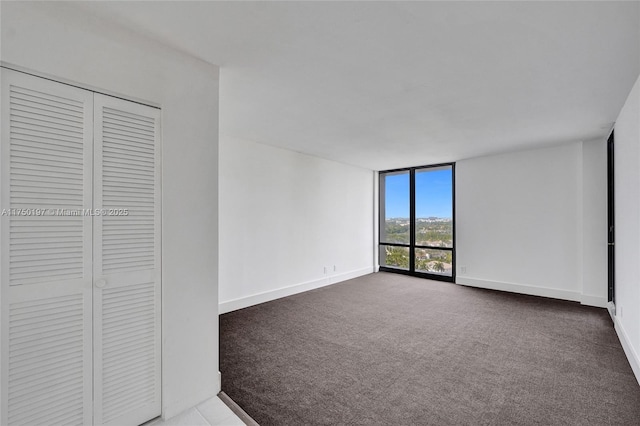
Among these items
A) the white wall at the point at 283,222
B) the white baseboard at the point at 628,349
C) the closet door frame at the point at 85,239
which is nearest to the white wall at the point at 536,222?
the white baseboard at the point at 628,349

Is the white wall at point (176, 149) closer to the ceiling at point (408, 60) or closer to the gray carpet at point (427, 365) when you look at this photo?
the ceiling at point (408, 60)

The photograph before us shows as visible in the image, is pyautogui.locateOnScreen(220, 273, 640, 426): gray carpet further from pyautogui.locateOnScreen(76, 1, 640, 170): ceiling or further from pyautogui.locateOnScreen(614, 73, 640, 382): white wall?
pyautogui.locateOnScreen(76, 1, 640, 170): ceiling

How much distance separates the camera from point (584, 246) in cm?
443

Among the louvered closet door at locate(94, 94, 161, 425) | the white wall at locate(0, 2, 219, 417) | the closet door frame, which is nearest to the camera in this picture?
the closet door frame

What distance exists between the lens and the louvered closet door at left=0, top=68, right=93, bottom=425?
4.75ft

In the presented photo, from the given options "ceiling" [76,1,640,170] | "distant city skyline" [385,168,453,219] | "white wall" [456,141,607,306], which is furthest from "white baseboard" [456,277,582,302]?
"ceiling" [76,1,640,170]

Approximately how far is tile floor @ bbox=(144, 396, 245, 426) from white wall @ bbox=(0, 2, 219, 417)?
0.06 meters

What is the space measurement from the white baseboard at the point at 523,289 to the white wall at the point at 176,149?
5.12m

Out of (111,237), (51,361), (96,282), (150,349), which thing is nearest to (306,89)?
(111,237)

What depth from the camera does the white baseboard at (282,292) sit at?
4.10 metres

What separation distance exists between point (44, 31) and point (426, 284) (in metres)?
5.99

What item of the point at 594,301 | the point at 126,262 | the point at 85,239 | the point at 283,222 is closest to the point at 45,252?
the point at 85,239

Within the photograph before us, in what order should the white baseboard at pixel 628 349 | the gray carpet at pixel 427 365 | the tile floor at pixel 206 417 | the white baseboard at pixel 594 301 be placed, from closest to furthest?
the tile floor at pixel 206 417 < the gray carpet at pixel 427 365 < the white baseboard at pixel 628 349 < the white baseboard at pixel 594 301

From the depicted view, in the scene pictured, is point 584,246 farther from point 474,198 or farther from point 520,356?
point 520,356
